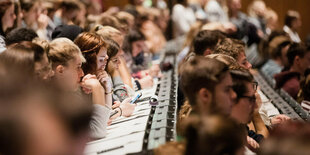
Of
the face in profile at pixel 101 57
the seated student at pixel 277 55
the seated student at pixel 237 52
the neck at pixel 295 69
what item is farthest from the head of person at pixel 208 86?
the seated student at pixel 277 55

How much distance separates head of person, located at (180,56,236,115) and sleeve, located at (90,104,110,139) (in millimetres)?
500

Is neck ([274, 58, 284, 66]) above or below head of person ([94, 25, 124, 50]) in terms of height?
below

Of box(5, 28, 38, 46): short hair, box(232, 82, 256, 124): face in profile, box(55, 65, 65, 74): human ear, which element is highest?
box(5, 28, 38, 46): short hair

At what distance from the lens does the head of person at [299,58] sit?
4344 millimetres

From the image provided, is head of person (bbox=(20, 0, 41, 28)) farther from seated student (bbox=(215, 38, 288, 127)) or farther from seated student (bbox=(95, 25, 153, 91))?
seated student (bbox=(215, 38, 288, 127))

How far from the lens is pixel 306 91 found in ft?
11.5

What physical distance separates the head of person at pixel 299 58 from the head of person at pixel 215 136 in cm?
314

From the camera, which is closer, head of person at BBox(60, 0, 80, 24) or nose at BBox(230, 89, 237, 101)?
nose at BBox(230, 89, 237, 101)

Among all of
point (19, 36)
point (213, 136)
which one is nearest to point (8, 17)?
point (19, 36)

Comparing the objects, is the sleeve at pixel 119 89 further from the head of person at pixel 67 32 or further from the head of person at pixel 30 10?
the head of person at pixel 30 10

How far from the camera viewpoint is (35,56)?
7.06ft

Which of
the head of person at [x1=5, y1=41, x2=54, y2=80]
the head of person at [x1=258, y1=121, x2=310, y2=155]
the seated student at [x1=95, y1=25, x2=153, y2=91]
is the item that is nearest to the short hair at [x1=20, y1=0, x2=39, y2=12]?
the seated student at [x1=95, y1=25, x2=153, y2=91]

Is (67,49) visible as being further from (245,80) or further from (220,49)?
(220,49)

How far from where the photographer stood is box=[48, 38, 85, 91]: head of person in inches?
100
